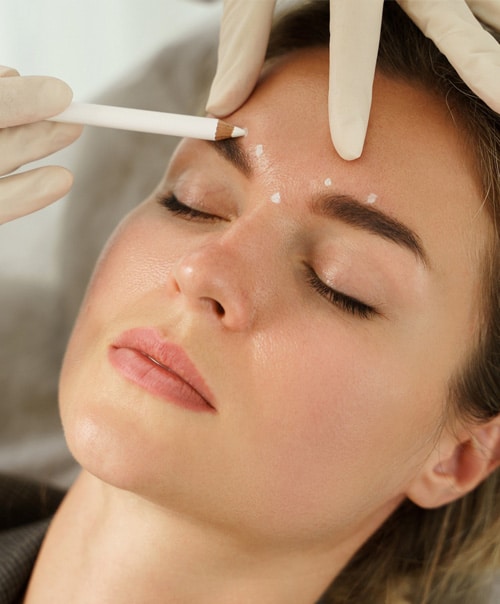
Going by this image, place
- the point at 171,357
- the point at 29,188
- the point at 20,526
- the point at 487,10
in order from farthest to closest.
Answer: the point at 20,526
the point at 487,10
the point at 29,188
the point at 171,357

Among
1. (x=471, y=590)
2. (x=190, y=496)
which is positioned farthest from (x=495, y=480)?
(x=190, y=496)

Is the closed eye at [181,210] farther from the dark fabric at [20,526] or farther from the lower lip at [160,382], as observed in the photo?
the dark fabric at [20,526]

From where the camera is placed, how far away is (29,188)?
4.25 ft

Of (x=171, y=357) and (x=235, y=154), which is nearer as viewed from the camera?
(x=171, y=357)

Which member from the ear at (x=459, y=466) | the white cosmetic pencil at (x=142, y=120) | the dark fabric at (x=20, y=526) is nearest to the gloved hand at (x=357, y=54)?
the white cosmetic pencil at (x=142, y=120)

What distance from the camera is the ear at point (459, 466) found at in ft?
4.70

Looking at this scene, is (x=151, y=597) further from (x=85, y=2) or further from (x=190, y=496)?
(x=85, y=2)

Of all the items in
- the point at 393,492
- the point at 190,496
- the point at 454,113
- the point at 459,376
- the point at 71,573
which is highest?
the point at 454,113

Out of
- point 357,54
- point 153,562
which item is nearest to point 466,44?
point 357,54

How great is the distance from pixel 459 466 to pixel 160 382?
1.89 feet

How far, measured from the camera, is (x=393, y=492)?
1415 millimetres

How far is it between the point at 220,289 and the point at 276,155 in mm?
228

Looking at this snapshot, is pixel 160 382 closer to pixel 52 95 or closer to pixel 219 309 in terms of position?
pixel 219 309

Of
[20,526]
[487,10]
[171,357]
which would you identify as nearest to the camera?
[171,357]
